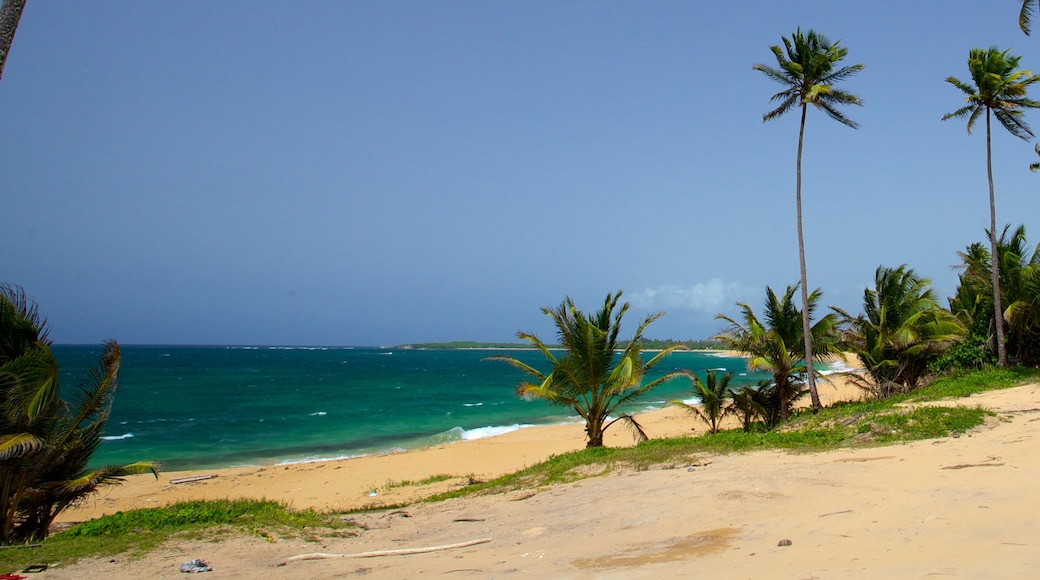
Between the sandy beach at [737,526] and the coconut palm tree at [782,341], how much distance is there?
5.89 metres

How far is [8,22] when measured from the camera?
5.73 meters

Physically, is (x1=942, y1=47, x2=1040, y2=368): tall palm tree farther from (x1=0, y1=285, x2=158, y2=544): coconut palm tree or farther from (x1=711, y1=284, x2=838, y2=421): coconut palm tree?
(x1=0, y1=285, x2=158, y2=544): coconut palm tree

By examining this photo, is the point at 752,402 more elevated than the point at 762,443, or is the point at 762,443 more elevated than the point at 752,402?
the point at 752,402

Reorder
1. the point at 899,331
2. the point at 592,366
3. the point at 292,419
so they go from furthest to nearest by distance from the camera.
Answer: the point at 292,419 → the point at 899,331 → the point at 592,366

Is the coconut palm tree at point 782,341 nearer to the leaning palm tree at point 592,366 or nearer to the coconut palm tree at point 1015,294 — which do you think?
the leaning palm tree at point 592,366

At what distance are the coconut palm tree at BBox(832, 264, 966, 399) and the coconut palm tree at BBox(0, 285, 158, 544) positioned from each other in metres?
20.9

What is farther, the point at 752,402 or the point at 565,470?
the point at 752,402

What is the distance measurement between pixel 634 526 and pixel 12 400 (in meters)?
8.37

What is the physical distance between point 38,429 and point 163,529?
97.5 inches

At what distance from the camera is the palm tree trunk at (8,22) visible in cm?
571

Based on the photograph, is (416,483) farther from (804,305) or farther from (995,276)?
(995,276)

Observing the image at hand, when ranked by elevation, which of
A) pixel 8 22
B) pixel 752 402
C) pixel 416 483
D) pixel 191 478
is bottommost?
pixel 191 478

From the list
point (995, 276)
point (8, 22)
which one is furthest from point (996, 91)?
point (8, 22)

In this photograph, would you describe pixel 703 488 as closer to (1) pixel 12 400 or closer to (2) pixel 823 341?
(1) pixel 12 400
